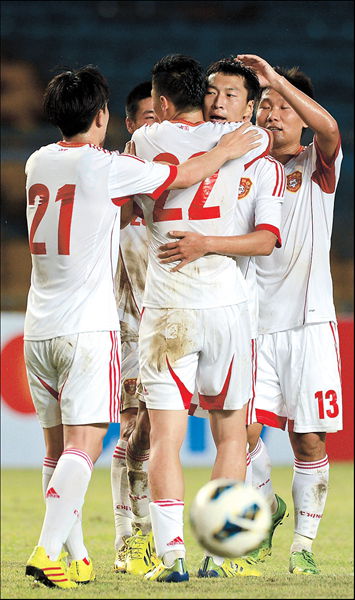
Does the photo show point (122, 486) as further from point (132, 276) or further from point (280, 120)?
point (280, 120)

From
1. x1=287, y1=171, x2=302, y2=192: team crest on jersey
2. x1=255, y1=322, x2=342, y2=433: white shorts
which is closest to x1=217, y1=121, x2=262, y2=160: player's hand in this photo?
x1=287, y1=171, x2=302, y2=192: team crest on jersey

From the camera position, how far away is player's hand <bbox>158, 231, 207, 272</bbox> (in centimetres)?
373

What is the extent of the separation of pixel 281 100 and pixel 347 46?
339 inches

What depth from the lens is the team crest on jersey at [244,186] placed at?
4074 millimetres

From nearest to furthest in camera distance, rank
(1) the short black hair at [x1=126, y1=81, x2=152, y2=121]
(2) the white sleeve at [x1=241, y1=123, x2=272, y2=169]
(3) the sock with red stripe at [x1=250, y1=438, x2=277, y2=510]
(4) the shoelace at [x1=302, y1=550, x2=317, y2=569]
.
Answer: (2) the white sleeve at [x1=241, y1=123, x2=272, y2=169], (4) the shoelace at [x1=302, y1=550, x2=317, y2=569], (3) the sock with red stripe at [x1=250, y1=438, x2=277, y2=510], (1) the short black hair at [x1=126, y1=81, x2=152, y2=121]

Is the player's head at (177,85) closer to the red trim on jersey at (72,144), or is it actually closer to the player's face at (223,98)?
the player's face at (223,98)

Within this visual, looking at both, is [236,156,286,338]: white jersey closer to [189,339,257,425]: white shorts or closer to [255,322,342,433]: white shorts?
[189,339,257,425]: white shorts

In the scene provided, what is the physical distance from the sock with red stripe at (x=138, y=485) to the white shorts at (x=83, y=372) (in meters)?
0.84

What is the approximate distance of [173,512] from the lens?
3637 millimetres

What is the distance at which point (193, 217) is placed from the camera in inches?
150

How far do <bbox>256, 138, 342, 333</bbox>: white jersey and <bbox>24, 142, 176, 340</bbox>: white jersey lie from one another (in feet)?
3.36

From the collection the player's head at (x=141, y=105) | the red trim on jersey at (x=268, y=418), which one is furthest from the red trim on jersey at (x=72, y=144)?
the red trim on jersey at (x=268, y=418)

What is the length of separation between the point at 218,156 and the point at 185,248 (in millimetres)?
342

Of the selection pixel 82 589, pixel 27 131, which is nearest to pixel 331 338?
pixel 82 589
